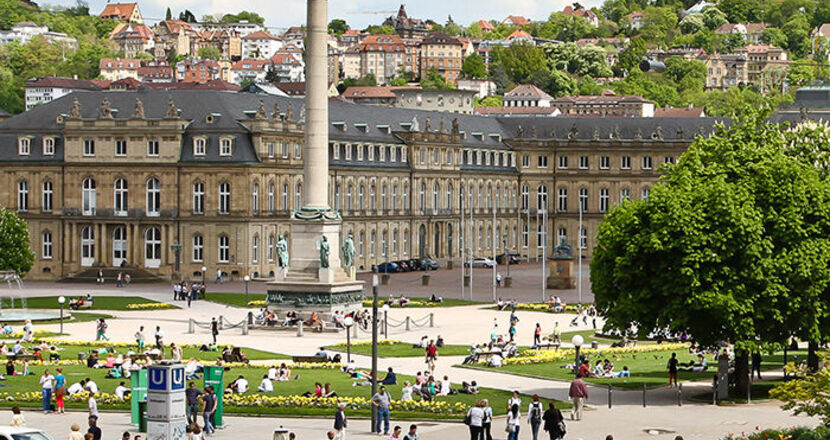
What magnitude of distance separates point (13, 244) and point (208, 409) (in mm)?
67240

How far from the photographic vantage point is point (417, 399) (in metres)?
64.1

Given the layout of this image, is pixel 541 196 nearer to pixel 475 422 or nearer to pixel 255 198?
pixel 255 198

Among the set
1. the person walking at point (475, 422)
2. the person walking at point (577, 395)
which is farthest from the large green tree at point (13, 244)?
the person walking at point (475, 422)

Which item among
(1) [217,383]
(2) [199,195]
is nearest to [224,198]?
(2) [199,195]

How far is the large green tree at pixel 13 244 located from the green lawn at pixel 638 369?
51.2 metres

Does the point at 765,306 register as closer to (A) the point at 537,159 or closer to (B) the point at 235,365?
(B) the point at 235,365

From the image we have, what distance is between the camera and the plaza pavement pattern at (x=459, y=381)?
5769cm

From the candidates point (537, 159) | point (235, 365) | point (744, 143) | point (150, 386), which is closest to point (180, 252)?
point (537, 159)

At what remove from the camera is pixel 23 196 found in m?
143

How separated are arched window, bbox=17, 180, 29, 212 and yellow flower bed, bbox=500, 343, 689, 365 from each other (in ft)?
224

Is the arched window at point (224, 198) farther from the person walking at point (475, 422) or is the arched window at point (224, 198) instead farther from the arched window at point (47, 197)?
the person walking at point (475, 422)

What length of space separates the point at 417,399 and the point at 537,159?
385 ft

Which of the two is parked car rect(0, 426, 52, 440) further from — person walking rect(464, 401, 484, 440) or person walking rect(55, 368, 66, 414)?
person walking rect(55, 368, 66, 414)

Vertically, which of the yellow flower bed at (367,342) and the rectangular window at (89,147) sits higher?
the rectangular window at (89,147)
